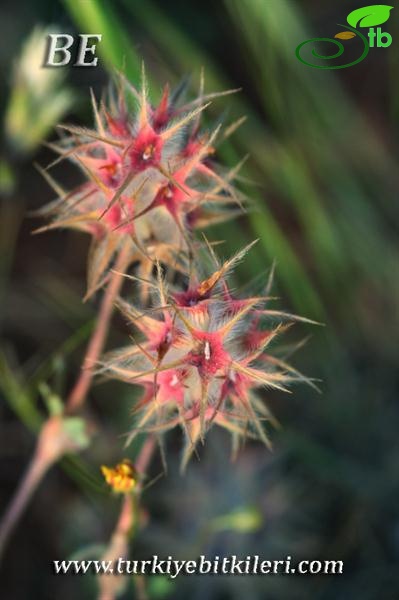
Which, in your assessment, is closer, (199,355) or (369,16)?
(199,355)

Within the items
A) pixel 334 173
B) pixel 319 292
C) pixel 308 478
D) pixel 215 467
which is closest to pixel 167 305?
pixel 215 467

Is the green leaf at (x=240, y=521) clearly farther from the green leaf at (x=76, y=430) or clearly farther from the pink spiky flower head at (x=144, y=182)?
the pink spiky flower head at (x=144, y=182)

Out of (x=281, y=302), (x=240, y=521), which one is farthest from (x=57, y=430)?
(x=281, y=302)

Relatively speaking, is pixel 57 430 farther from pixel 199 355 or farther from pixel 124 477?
pixel 199 355

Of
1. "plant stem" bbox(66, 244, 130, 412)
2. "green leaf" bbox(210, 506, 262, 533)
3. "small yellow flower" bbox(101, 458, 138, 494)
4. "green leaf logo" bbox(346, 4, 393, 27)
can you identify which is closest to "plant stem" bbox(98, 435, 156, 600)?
"small yellow flower" bbox(101, 458, 138, 494)

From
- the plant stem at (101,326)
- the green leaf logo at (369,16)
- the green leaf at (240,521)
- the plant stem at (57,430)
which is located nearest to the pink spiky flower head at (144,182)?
the plant stem at (101,326)

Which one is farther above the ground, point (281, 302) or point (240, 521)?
point (281, 302)

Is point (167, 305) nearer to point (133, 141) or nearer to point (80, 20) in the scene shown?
point (133, 141)
